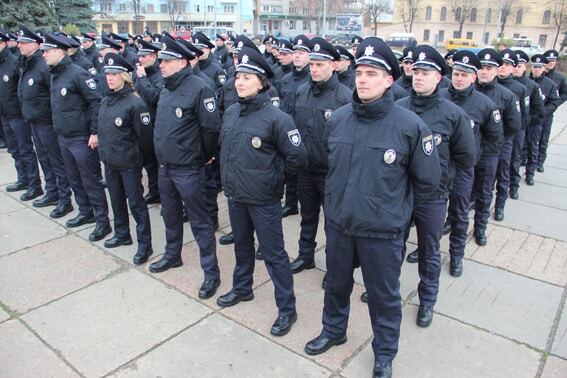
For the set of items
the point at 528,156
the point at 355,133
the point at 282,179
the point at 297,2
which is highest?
the point at 297,2

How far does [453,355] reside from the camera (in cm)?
345

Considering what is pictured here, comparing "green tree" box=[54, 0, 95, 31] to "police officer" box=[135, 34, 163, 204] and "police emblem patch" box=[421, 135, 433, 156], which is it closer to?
"police officer" box=[135, 34, 163, 204]

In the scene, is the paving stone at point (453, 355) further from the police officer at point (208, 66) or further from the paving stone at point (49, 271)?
the police officer at point (208, 66)

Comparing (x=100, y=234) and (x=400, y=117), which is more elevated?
(x=400, y=117)

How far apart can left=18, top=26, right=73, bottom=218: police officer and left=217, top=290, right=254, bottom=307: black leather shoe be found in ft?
10.2

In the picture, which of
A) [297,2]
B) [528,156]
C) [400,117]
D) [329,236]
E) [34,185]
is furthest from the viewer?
[297,2]

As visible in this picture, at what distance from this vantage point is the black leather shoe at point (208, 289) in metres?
4.19

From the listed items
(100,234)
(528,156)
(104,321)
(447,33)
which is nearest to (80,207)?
(100,234)

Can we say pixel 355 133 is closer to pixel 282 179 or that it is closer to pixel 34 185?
pixel 282 179

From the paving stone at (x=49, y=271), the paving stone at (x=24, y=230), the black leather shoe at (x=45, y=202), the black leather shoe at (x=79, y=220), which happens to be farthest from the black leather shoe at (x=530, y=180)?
the black leather shoe at (x=45, y=202)

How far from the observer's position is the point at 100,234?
17.6ft

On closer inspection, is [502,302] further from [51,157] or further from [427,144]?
[51,157]

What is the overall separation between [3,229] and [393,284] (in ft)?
16.1

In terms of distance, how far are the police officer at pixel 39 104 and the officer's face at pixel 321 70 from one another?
3461 millimetres
